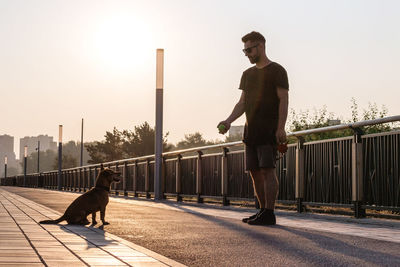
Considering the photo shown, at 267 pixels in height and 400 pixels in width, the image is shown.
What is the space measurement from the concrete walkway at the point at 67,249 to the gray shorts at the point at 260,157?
1.77 meters

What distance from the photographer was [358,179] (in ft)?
27.2

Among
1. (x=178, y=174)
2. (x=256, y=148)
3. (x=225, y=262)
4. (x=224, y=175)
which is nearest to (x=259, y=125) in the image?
(x=256, y=148)

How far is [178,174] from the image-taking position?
1614cm

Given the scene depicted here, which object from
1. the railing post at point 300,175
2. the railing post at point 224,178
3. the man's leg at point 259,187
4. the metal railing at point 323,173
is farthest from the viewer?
the railing post at point 224,178

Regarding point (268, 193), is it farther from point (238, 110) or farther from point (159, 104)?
point (159, 104)

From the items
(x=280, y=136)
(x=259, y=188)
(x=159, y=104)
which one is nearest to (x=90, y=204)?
(x=259, y=188)

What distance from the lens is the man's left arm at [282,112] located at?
7.09 m

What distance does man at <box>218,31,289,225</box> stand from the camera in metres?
7.15

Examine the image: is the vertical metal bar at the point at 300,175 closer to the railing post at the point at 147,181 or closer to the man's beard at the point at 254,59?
the man's beard at the point at 254,59

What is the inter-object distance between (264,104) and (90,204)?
7.54 feet

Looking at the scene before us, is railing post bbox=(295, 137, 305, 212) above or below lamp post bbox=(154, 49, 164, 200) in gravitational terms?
below

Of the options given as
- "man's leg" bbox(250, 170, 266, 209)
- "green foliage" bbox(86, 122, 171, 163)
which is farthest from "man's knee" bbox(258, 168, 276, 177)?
"green foliage" bbox(86, 122, 171, 163)

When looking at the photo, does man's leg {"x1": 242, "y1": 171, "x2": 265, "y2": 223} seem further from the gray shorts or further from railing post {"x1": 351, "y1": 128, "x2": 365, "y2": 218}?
railing post {"x1": 351, "y1": 128, "x2": 365, "y2": 218}

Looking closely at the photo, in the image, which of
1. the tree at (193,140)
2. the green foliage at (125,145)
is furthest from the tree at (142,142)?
the tree at (193,140)
